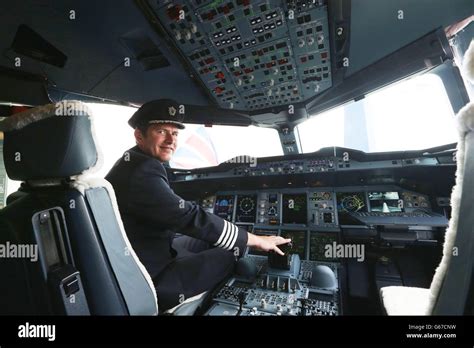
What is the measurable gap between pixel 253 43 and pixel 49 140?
4.55ft

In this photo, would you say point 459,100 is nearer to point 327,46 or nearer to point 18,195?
point 327,46

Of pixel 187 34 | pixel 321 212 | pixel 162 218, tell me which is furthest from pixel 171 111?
pixel 321 212

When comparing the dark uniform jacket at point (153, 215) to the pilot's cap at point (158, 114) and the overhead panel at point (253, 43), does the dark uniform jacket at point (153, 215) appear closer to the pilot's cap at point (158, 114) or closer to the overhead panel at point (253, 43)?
the pilot's cap at point (158, 114)

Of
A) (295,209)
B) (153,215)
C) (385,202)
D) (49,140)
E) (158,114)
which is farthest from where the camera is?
(295,209)

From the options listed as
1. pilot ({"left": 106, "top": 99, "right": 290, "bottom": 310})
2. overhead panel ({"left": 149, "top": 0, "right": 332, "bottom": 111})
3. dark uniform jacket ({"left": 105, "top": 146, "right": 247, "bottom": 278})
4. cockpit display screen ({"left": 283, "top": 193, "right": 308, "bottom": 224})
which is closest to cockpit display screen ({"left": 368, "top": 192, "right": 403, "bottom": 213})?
cockpit display screen ({"left": 283, "top": 193, "right": 308, "bottom": 224})

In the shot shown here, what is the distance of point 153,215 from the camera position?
1.12 meters

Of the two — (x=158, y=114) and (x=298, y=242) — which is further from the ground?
(x=158, y=114)

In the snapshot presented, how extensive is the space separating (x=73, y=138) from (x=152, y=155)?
0.64m

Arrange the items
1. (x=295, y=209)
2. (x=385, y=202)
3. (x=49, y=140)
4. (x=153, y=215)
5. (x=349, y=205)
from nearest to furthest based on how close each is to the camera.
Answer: (x=49, y=140) < (x=153, y=215) < (x=385, y=202) < (x=349, y=205) < (x=295, y=209)

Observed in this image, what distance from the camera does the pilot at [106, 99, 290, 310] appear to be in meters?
1.13

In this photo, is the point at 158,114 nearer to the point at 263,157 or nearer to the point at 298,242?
the point at 263,157

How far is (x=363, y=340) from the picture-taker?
0.80 metres

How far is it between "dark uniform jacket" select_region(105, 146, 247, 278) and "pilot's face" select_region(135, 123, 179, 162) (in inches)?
5.2

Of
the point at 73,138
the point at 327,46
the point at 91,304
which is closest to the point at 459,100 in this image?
the point at 327,46
